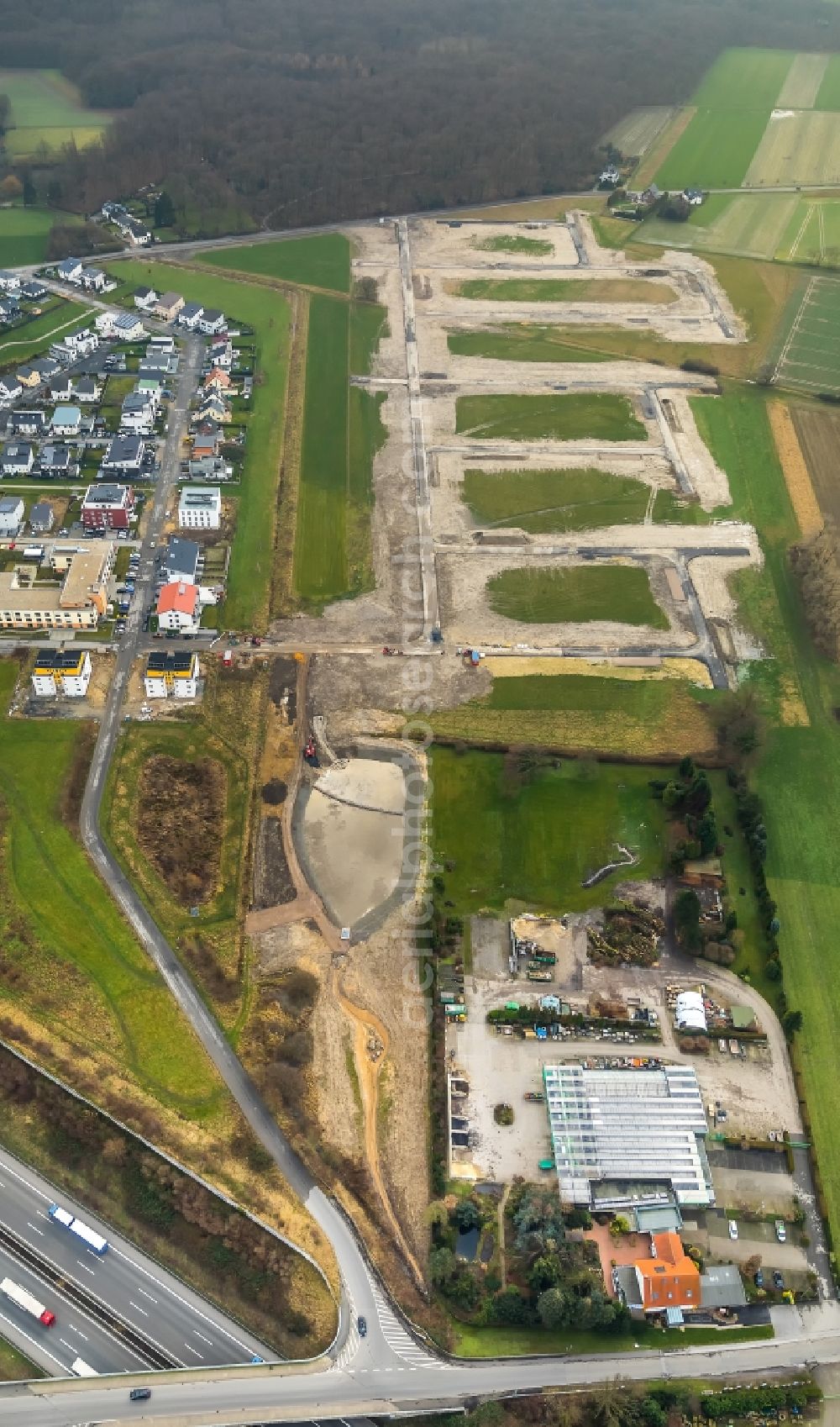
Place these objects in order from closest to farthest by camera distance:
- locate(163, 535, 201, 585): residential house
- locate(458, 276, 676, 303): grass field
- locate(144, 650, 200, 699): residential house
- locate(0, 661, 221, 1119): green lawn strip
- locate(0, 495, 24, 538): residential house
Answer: locate(0, 661, 221, 1119): green lawn strip
locate(144, 650, 200, 699): residential house
locate(163, 535, 201, 585): residential house
locate(0, 495, 24, 538): residential house
locate(458, 276, 676, 303): grass field

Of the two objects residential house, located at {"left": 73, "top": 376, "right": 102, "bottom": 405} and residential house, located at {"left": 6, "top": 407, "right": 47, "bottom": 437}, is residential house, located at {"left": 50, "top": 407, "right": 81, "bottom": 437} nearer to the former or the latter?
residential house, located at {"left": 6, "top": 407, "right": 47, "bottom": 437}

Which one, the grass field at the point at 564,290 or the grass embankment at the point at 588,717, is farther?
the grass field at the point at 564,290

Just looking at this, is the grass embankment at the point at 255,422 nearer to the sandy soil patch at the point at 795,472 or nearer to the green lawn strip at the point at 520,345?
the green lawn strip at the point at 520,345

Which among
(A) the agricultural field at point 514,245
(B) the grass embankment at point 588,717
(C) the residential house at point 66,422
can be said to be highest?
(A) the agricultural field at point 514,245

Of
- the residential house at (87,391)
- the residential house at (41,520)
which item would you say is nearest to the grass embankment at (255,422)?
the residential house at (41,520)

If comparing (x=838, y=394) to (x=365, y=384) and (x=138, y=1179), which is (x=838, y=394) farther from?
(x=138, y=1179)

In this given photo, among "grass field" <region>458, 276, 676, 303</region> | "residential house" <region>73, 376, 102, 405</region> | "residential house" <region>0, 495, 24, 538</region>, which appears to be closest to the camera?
"residential house" <region>0, 495, 24, 538</region>

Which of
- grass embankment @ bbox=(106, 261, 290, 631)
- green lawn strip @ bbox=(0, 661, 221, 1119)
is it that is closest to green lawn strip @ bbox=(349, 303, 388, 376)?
grass embankment @ bbox=(106, 261, 290, 631)
